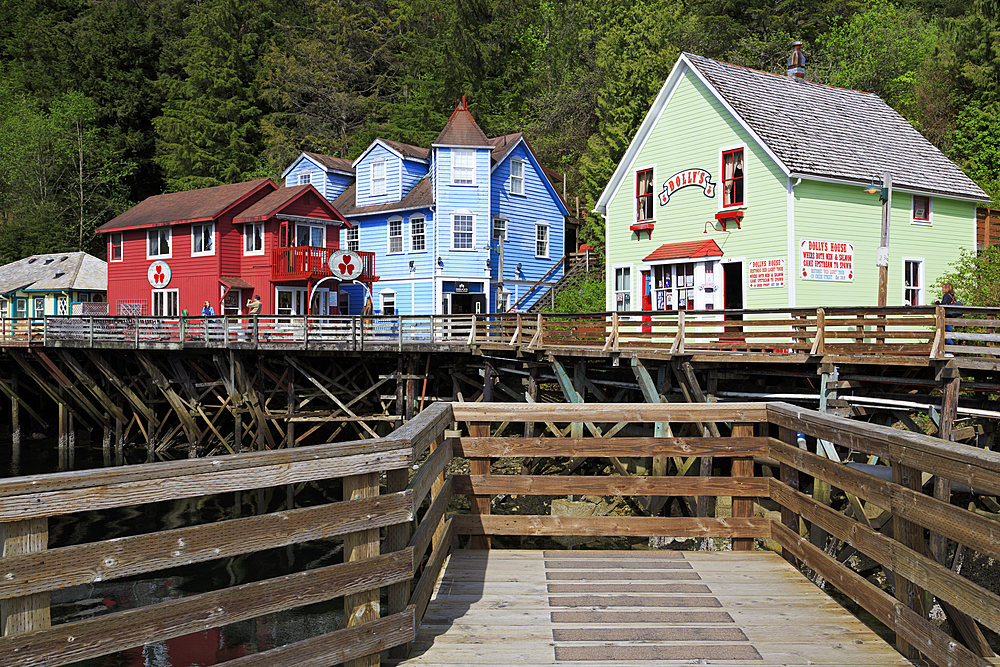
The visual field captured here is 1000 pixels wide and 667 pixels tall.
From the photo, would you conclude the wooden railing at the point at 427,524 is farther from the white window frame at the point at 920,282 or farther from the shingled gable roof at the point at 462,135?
the shingled gable roof at the point at 462,135

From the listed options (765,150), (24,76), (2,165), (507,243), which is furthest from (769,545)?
(24,76)

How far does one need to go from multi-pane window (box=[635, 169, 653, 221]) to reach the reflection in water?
508 inches

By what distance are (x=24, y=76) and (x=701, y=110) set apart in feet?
199

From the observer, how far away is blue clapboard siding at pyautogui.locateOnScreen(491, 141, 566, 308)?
36.7 metres

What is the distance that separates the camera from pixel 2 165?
52.5 m

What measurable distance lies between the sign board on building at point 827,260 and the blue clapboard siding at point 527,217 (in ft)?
55.6

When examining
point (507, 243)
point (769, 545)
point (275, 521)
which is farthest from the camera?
point (507, 243)

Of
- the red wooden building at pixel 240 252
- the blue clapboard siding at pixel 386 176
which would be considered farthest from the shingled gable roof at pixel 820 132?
the red wooden building at pixel 240 252

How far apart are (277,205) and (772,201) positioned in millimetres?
22172

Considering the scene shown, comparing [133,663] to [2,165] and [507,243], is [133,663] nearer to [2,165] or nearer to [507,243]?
[507,243]

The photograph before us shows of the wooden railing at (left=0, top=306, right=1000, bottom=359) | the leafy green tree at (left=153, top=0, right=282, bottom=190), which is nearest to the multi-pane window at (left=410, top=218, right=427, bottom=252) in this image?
the wooden railing at (left=0, top=306, right=1000, bottom=359)

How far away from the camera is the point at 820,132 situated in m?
23.0

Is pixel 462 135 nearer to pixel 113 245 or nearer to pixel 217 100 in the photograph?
pixel 113 245

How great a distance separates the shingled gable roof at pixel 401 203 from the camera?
35125mm
